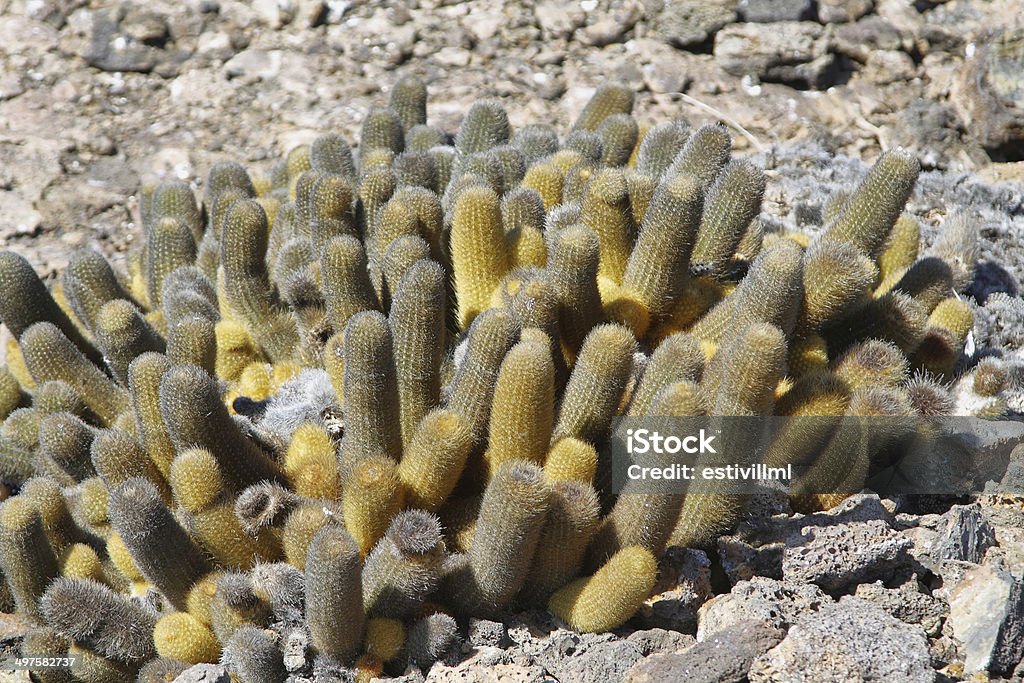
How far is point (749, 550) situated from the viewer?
3.38 meters

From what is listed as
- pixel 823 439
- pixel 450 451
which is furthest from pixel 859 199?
pixel 450 451

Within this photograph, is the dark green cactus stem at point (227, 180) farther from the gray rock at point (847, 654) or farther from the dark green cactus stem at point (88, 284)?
the gray rock at point (847, 654)

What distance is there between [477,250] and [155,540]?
1.50 m

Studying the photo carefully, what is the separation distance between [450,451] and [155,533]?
3.09 ft

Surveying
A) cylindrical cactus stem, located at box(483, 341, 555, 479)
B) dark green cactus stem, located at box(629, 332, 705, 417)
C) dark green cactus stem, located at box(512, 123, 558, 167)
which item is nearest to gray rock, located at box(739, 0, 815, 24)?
dark green cactus stem, located at box(512, 123, 558, 167)

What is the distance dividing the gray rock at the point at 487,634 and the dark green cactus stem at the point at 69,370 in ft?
6.23

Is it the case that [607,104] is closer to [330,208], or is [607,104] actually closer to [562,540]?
[330,208]

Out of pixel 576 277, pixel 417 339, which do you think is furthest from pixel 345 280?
pixel 576 277

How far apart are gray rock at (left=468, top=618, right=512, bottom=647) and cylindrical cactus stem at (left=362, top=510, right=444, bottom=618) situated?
0.18m

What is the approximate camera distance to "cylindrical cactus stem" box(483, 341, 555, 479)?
315 centimetres

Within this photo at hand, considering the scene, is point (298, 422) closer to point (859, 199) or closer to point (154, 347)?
point (154, 347)

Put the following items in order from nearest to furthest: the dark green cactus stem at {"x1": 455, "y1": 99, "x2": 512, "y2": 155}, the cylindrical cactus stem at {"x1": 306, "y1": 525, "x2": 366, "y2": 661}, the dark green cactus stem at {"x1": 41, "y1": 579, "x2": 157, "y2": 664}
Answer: the cylindrical cactus stem at {"x1": 306, "y1": 525, "x2": 366, "y2": 661} → the dark green cactus stem at {"x1": 41, "y1": 579, "x2": 157, "y2": 664} → the dark green cactus stem at {"x1": 455, "y1": 99, "x2": 512, "y2": 155}

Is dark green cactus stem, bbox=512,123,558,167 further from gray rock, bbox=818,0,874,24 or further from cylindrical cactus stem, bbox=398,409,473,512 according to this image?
gray rock, bbox=818,0,874,24

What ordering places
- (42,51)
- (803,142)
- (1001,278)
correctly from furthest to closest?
(42,51) → (803,142) → (1001,278)
